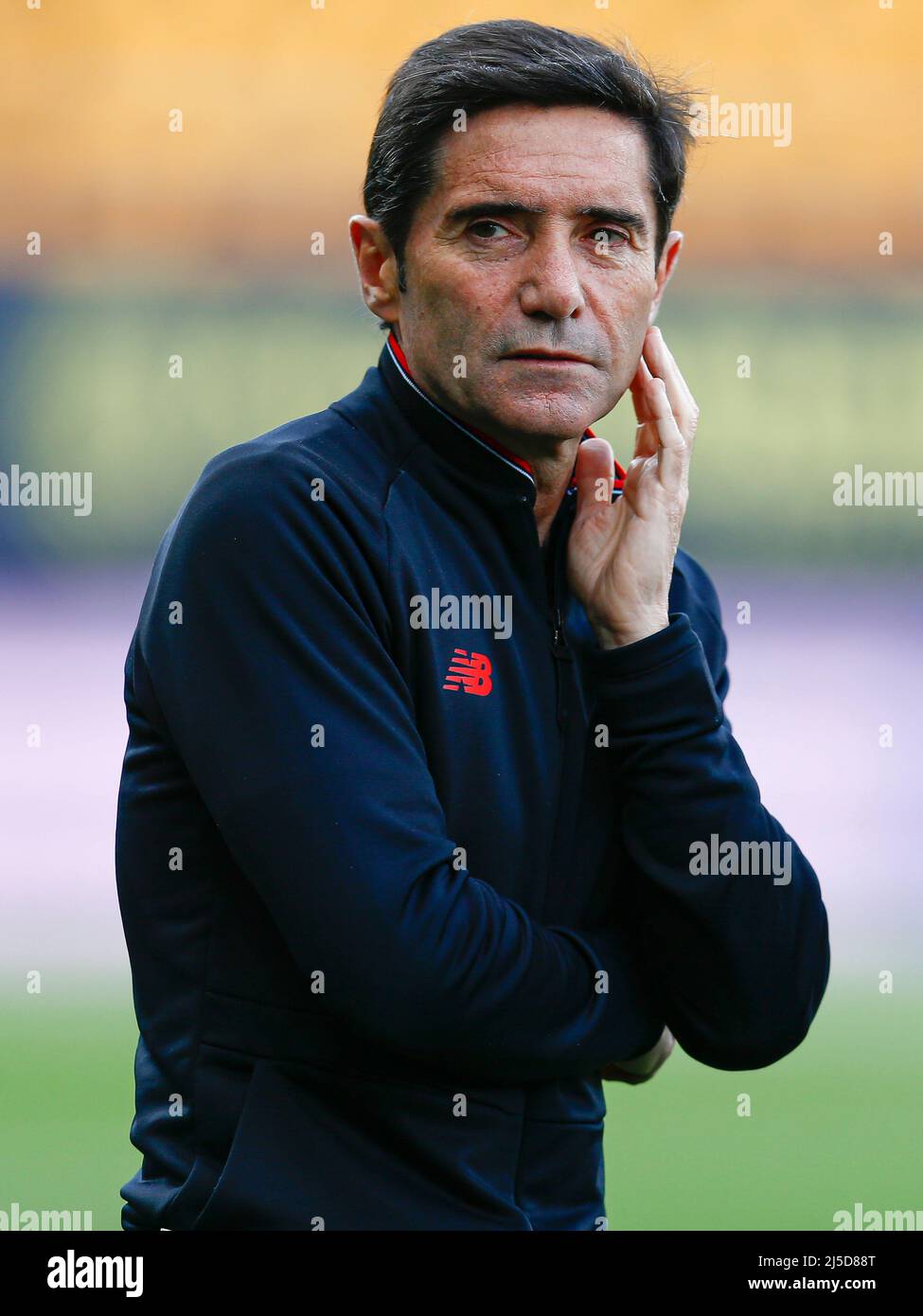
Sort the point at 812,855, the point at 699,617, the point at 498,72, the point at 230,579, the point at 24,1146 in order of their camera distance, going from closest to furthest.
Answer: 1. the point at 230,579
2. the point at 498,72
3. the point at 699,617
4. the point at 24,1146
5. the point at 812,855

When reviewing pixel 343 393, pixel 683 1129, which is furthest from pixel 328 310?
pixel 683 1129

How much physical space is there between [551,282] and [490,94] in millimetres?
193

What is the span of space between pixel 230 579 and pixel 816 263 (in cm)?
322

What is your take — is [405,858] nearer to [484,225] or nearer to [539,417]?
[539,417]

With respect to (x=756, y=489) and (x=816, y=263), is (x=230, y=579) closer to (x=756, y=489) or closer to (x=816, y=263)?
(x=756, y=489)

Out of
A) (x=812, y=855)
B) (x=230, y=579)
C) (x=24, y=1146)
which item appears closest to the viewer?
(x=230, y=579)

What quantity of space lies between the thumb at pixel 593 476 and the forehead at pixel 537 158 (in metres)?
0.25

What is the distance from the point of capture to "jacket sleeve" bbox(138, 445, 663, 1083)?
114cm

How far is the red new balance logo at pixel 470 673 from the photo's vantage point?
4.18ft

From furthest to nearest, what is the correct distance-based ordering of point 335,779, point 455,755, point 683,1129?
1. point 683,1129
2. point 455,755
3. point 335,779

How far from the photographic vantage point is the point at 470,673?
→ 129 cm

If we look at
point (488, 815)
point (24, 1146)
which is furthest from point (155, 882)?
point (24, 1146)

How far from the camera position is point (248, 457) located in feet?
4.12

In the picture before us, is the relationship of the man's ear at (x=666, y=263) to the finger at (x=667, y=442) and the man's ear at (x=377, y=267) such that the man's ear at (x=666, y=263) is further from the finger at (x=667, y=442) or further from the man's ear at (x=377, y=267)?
the man's ear at (x=377, y=267)
